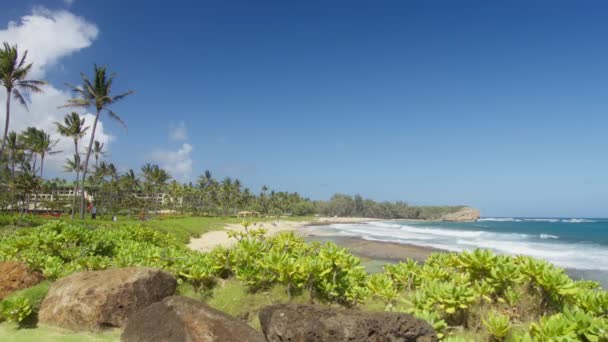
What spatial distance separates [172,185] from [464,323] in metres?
81.4

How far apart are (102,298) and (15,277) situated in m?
2.67

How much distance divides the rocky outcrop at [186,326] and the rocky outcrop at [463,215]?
171 metres

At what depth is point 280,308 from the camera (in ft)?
13.5

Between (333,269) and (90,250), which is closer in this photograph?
(333,269)

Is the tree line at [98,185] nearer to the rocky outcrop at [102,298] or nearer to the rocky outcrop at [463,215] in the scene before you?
the rocky outcrop at [102,298]

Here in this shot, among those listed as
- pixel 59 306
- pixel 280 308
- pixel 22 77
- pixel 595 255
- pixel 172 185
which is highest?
pixel 22 77

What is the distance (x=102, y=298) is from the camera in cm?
521

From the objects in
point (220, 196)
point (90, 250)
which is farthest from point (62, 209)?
point (90, 250)

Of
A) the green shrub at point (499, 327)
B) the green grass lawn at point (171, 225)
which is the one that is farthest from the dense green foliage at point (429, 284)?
the green grass lawn at point (171, 225)

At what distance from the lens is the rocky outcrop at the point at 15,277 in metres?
6.34

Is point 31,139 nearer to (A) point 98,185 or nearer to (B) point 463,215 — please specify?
(A) point 98,185

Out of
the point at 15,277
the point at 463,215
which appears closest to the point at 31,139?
the point at 15,277

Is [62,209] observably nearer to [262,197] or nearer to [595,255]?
[262,197]

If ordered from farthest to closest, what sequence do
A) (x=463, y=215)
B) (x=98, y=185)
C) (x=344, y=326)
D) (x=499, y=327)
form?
(x=463, y=215) < (x=98, y=185) < (x=499, y=327) < (x=344, y=326)
